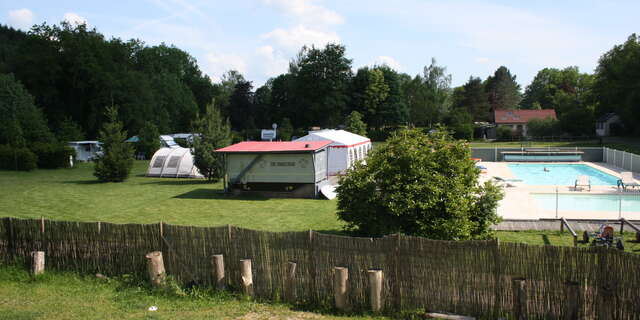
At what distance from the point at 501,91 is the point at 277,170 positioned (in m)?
85.5

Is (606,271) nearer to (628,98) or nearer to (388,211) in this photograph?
(388,211)

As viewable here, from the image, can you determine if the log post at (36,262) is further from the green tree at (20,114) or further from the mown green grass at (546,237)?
the green tree at (20,114)

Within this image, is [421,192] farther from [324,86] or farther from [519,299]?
[324,86]

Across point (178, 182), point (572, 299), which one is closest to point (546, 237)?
point (572, 299)

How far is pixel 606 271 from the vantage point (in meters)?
6.67

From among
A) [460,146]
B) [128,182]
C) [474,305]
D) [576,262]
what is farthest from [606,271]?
[128,182]

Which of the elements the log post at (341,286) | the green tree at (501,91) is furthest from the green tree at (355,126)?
the green tree at (501,91)

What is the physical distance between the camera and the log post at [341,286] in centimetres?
769

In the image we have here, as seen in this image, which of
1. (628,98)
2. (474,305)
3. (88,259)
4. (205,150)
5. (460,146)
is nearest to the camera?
(474,305)

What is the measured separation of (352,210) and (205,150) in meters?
14.1

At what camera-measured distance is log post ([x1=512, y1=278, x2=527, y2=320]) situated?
22.9 feet

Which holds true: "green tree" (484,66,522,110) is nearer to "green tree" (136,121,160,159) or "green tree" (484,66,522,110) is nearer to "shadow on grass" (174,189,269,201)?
"green tree" (136,121,160,159)

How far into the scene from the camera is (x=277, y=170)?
20.5m

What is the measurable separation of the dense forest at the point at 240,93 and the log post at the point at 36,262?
2866 cm
